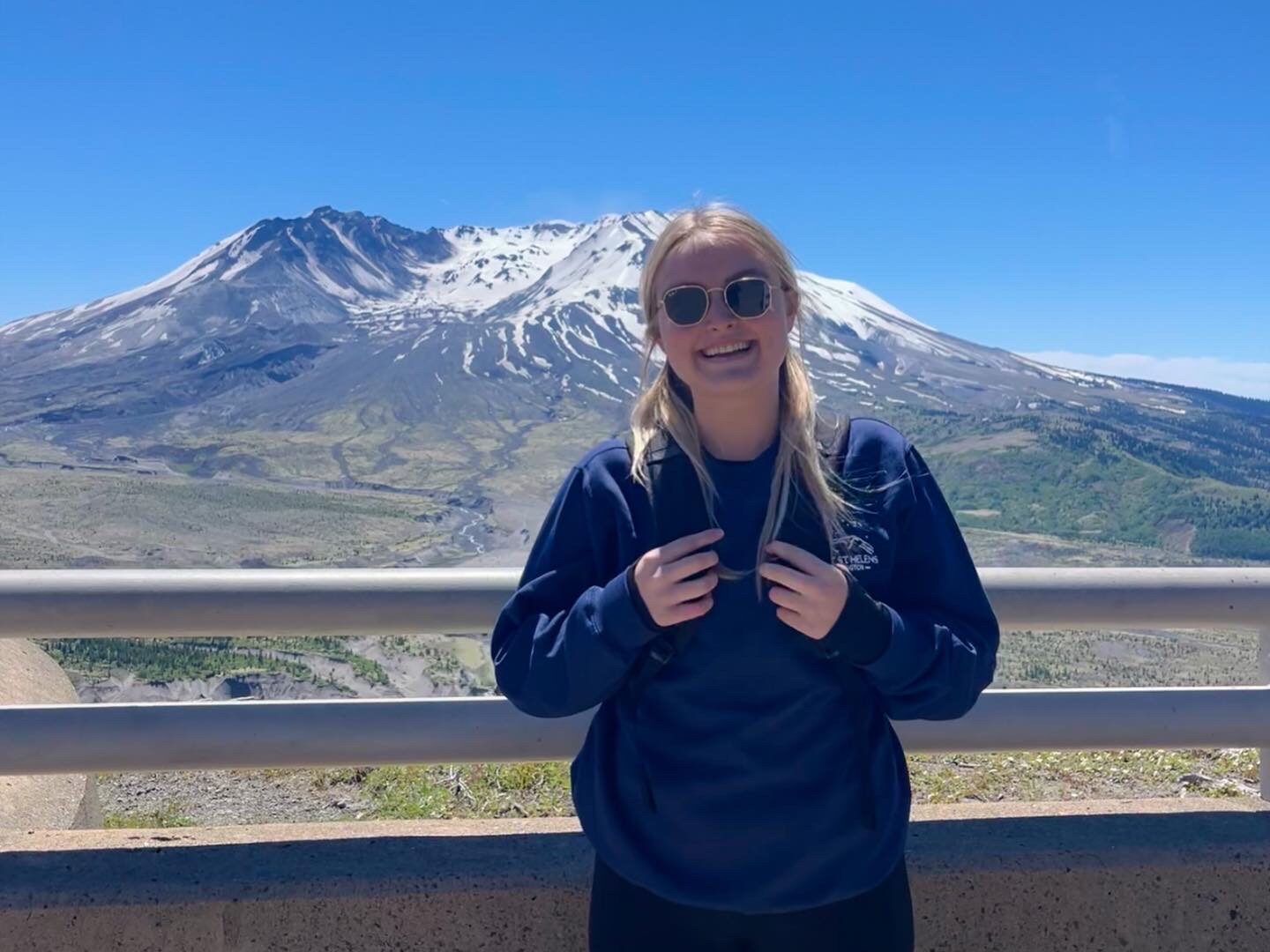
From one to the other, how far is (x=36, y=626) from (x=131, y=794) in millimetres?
2440

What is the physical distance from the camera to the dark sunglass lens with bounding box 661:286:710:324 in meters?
1.98

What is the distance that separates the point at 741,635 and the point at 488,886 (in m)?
1.04

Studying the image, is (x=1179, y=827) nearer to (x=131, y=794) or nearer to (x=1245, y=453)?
(x=131, y=794)

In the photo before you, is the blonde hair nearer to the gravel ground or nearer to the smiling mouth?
the smiling mouth

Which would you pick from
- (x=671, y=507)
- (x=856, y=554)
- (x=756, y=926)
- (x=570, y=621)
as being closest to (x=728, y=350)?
(x=671, y=507)

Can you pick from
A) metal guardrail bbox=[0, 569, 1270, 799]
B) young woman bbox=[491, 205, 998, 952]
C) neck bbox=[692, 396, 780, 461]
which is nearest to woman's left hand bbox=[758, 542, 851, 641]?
young woman bbox=[491, 205, 998, 952]

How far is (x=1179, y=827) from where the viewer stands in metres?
2.81

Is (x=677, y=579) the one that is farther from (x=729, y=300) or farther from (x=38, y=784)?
(x=38, y=784)

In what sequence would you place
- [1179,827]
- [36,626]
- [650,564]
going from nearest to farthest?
1. [650,564]
2. [36,626]
3. [1179,827]

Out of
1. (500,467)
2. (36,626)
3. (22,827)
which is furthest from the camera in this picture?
A: (500,467)

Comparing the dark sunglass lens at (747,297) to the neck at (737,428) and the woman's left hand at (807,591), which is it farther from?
the woman's left hand at (807,591)

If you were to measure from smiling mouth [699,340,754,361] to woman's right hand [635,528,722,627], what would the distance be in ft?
1.12

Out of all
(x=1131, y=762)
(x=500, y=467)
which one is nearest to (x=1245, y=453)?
(x=500, y=467)

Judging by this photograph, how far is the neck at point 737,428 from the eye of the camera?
201cm
